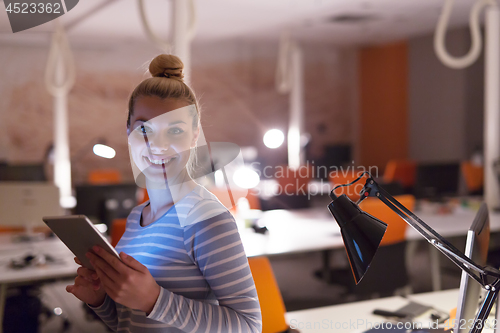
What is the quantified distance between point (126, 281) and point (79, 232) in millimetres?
163

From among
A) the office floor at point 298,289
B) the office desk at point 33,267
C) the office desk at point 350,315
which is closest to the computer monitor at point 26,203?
the office desk at point 33,267

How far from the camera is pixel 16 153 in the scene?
7.78 metres

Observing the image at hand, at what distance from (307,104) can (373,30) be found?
2.19 meters

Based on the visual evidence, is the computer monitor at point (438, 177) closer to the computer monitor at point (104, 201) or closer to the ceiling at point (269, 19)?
the ceiling at point (269, 19)

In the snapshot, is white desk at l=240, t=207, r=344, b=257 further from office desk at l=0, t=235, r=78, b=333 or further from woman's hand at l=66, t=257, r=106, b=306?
woman's hand at l=66, t=257, r=106, b=306

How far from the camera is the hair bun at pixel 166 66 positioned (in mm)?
1141

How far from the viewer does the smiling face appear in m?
1.09

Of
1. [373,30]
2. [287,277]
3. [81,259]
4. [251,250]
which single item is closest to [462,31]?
[373,30]

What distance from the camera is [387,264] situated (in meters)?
2.89

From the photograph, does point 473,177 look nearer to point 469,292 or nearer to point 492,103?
point 492,103

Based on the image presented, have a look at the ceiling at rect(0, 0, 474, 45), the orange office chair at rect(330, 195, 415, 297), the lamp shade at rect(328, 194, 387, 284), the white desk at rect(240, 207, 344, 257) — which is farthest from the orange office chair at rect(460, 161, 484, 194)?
the lamp shade at rect(328, 194, 387, 284)

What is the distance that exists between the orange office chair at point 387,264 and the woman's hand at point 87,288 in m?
1.93

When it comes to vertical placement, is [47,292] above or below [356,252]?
below

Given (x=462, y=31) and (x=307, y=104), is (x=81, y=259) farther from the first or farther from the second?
(x=307, y=104)
